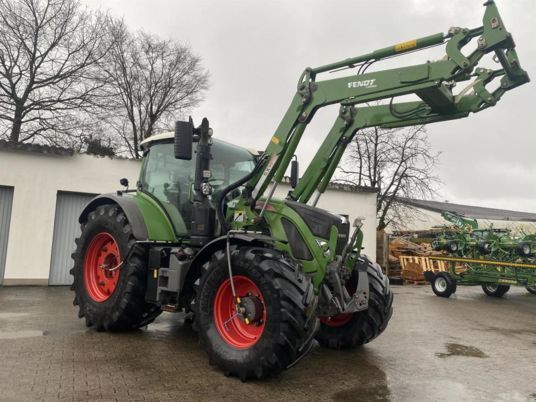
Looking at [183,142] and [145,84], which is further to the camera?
[145,84]

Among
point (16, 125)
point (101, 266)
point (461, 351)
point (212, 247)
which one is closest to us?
point (212, 247)

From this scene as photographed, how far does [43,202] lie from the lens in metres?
10.9

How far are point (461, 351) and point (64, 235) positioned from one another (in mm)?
9388

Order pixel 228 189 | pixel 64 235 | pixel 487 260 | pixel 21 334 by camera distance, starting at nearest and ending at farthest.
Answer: pixel 228 189 < pixel 21 334 < pixel 64 235 < pixel 487 260

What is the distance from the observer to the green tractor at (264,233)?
164 inches

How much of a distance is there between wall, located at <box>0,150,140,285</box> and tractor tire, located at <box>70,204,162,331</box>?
16.1 feet

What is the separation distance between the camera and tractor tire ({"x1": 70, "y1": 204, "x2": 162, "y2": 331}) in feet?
18.5

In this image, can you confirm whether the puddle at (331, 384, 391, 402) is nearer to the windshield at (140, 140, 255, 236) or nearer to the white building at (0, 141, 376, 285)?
the windshield at (140, 140, 255, 236)

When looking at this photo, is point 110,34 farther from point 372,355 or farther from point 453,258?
point 372,355

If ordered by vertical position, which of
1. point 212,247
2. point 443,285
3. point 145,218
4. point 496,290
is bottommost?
point 496,290

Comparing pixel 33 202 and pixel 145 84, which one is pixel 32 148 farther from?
pixel 145 84

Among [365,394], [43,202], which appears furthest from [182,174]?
[43,202]

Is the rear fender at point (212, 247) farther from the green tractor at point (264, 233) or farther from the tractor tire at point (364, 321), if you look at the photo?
the tractor tire at point (364, 321)

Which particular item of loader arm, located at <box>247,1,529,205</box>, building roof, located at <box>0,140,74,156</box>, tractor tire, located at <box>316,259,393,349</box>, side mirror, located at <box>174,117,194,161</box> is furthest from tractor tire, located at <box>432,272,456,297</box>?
building roof, located at <box>0,140,74,156</box>
